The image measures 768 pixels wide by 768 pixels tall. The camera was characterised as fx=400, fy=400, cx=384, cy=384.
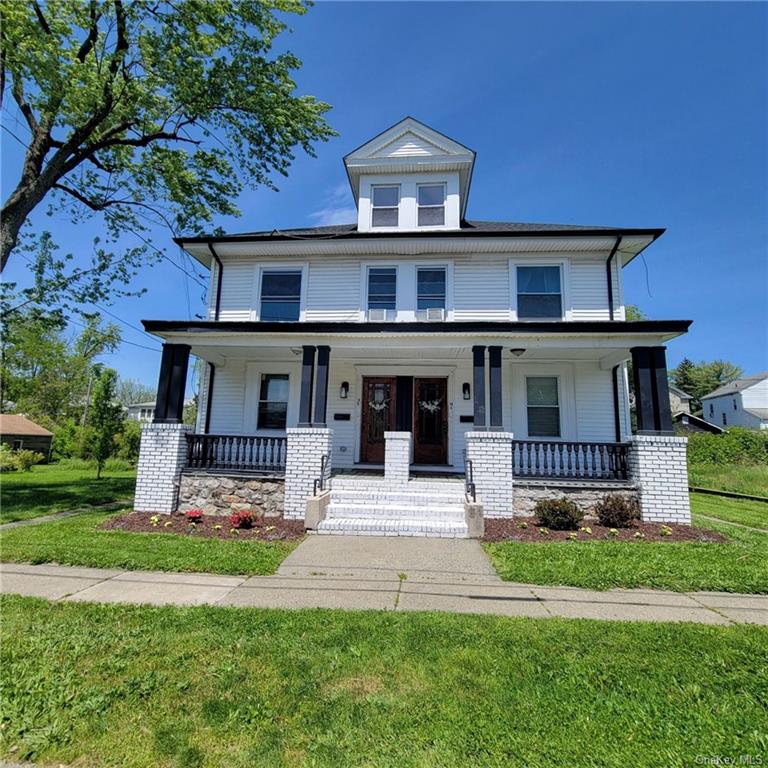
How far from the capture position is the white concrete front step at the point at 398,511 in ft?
23.9

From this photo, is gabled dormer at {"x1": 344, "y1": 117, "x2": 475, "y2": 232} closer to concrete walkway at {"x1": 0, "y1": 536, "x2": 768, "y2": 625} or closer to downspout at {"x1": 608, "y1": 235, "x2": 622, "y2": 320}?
downspout at {"x1": 608, "y1": 235, "x2": 622, "y2": 320}

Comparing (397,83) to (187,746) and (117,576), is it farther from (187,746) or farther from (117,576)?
(187,746)

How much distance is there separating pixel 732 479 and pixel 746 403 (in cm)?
3145

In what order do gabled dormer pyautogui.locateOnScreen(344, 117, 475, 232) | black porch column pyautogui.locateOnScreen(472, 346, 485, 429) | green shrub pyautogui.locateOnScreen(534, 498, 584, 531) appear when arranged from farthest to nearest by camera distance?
1. gabled dormer pyautogui.locateOnScreen(344, 117, 475, 232)
2. black porch column pyautogui.locateOnScreen(472, 346, 485, 429)
3. green shrub pyautogui.locateOnScreen(534, 498, 584, 531)

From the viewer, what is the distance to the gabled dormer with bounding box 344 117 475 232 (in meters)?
11.1

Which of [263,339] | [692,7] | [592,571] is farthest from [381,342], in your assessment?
[692,7]

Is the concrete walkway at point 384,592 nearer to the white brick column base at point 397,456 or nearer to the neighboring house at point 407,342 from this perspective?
the white brick column base at point 397,456

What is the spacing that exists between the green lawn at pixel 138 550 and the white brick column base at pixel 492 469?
368 cm

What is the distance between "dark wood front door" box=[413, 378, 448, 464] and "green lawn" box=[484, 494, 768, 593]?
4211 mm

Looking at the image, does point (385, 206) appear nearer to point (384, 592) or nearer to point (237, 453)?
point (237, 453)

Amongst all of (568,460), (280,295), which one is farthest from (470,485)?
(280,295)

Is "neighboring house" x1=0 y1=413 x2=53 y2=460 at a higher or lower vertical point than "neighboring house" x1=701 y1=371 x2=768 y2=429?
lower

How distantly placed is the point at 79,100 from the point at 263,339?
6.22 meters

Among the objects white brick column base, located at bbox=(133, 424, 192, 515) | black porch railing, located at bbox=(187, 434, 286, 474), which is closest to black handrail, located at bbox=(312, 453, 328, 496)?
black porch railing, located at bbox=(187, 434, 286, 474)
